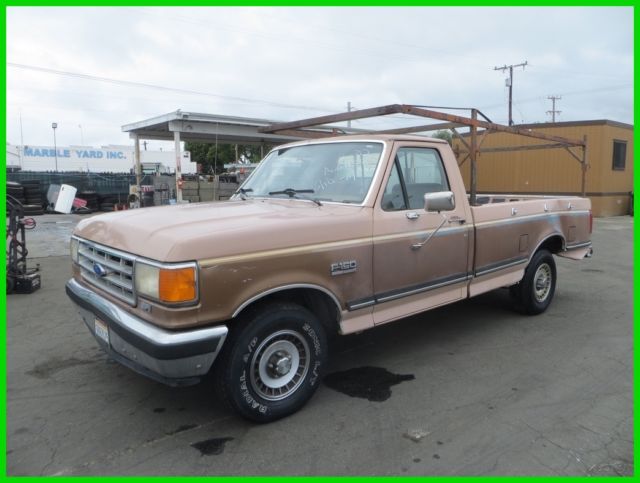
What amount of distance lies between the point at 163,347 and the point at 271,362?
834mm

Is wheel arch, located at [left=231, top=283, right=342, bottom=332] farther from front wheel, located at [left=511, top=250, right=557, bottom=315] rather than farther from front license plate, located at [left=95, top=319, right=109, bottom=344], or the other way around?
front wheel, located at [left=511, top=250, right=557, bottom=315]

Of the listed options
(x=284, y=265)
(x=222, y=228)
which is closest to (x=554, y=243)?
(x=284, y=265)

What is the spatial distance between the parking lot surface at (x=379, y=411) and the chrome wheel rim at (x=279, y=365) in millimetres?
228

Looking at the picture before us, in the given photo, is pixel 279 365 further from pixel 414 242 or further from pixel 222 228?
pixel 414 242

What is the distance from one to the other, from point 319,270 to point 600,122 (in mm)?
20334

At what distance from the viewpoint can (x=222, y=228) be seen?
10.3 feet

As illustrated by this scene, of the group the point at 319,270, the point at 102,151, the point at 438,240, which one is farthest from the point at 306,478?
the point at 102,151

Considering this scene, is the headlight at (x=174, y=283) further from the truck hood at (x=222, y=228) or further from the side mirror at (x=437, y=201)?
the side mirror at (x=437, y=201)

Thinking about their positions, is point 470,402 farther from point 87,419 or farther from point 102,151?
point 102,151

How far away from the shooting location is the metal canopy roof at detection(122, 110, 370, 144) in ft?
53.6

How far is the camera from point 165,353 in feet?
9.34

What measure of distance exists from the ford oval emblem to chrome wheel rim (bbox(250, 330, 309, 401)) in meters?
1.24

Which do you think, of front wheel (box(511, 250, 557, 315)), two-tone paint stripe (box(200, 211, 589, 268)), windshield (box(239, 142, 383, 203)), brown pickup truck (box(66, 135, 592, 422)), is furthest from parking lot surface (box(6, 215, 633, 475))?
windshield (box(239, 142, 383, 203))

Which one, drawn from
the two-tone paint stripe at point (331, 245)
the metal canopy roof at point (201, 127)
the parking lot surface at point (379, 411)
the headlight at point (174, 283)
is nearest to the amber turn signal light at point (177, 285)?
the headlight at point (174, 283)
